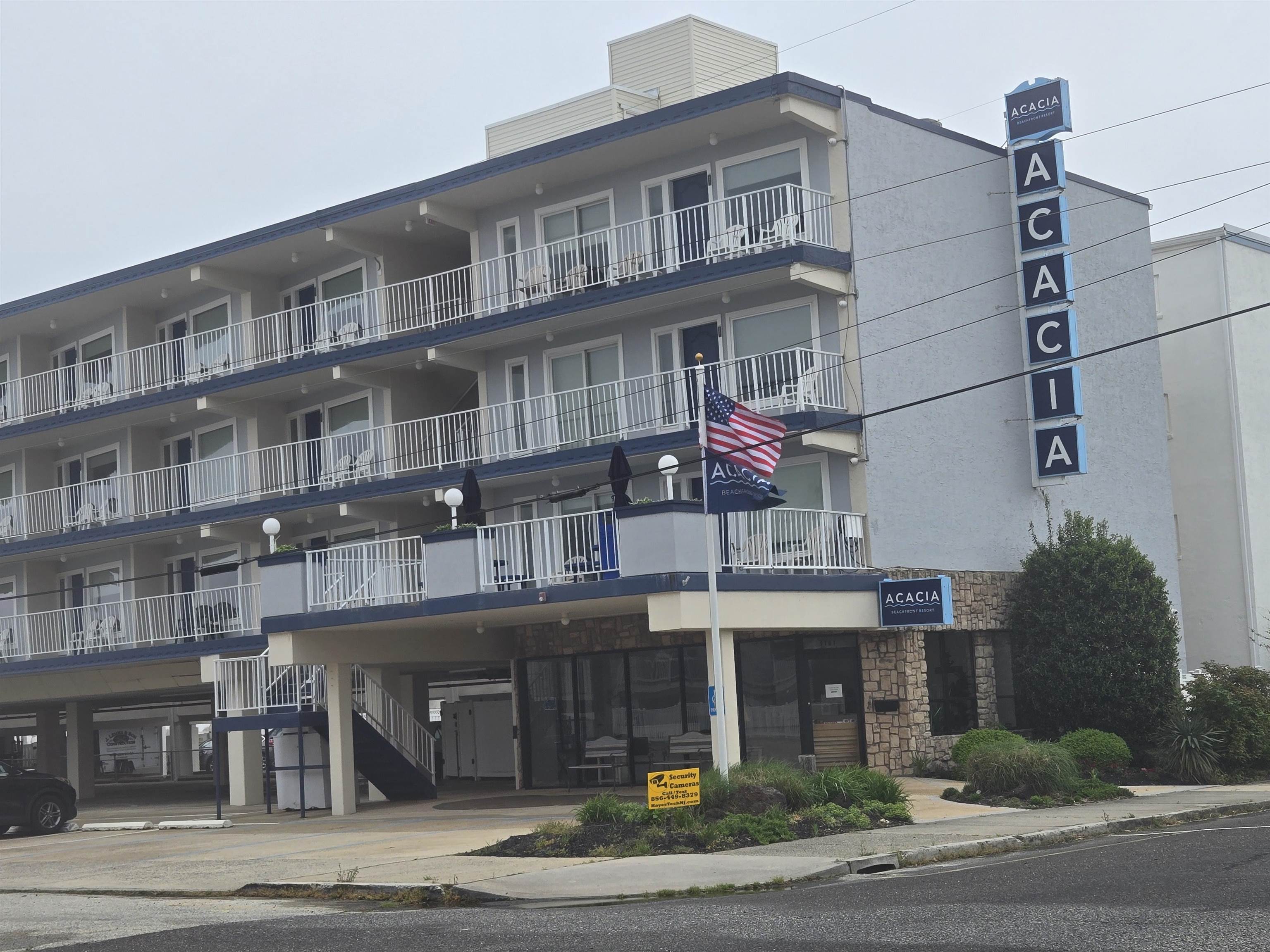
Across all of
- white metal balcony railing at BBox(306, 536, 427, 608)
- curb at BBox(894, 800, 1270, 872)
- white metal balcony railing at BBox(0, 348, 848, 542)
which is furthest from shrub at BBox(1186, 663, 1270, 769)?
white metal balcony railing at BBox(306, 536, 427, 608)

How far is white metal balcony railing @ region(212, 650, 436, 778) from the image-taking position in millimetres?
28234

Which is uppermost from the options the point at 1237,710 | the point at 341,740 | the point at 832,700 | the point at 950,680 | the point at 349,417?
the point at 349,417

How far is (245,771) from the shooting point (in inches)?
1275

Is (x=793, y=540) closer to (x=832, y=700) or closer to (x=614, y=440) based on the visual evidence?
(x=832, y=700)

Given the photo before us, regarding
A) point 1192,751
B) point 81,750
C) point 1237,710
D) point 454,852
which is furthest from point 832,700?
point 81,750

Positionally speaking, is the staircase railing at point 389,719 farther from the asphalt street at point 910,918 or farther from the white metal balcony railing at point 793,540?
the asphalt street at point 910,918

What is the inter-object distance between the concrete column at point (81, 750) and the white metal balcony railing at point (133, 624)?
286cm

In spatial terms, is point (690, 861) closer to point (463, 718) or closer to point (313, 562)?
point (313, 562)

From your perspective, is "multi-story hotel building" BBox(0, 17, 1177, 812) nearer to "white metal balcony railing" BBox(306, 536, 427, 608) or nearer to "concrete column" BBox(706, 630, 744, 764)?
"white metal balcony railing" BBox(306, 536, 427, 608)

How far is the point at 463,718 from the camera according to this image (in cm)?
3500

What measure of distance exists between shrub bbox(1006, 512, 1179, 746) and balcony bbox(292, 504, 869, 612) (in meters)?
4.35

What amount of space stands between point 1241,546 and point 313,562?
2110cm

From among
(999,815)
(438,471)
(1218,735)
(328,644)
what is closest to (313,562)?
(328,644)

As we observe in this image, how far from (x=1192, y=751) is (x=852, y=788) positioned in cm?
857
